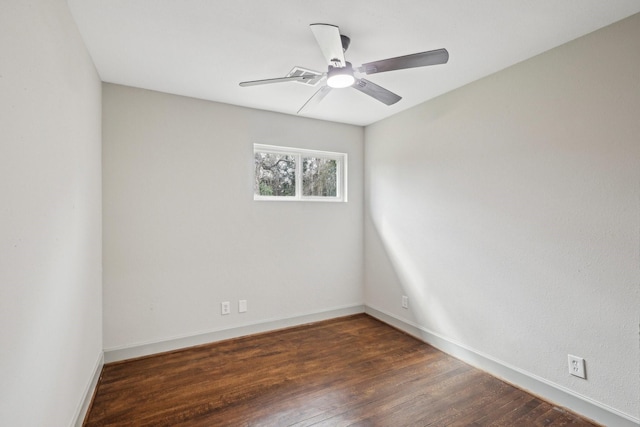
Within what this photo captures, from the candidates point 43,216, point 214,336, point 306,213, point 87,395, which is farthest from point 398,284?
point 43,216

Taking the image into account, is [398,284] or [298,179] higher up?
[298,179]

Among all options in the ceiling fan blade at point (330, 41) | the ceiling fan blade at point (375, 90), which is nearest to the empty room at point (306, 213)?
the ceiling fan blade at point (330, 41)

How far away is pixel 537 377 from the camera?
2123 mm

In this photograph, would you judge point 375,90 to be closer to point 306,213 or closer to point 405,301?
point 306,213

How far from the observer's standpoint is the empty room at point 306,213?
151 centimetres

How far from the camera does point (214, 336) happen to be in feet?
9.77

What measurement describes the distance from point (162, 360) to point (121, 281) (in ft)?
2.55

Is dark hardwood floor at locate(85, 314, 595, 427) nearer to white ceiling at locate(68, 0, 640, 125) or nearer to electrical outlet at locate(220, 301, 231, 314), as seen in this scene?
electrical outlet at locate(220, 301, 231, 314)

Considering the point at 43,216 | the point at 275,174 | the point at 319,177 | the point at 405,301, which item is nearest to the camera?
the point at 43,216

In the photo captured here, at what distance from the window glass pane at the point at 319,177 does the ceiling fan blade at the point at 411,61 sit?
1.87 meters

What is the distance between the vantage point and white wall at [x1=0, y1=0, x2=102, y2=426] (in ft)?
3.30

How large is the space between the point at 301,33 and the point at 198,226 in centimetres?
194

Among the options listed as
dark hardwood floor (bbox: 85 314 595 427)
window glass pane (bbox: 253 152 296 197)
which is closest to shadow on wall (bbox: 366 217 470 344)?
dark hardwood floor (bbox: 85 314 595 427)

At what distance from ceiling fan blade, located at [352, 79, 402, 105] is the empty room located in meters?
0.16
